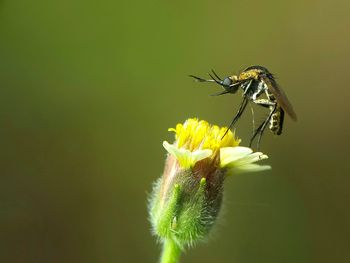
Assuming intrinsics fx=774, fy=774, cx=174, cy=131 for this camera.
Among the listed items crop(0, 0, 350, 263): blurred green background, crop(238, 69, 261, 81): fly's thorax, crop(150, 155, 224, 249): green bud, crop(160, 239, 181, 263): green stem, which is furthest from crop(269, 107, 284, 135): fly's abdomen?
crop(0, 0, 350, 263): blurred green background

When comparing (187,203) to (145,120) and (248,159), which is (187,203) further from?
(145,120)

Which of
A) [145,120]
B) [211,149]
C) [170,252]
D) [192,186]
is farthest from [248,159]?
[145,120]

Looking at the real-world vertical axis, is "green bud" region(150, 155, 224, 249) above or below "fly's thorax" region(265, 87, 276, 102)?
below

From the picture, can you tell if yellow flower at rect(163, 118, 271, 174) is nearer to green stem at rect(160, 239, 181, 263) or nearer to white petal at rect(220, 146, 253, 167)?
white petal at rect(220, 146, 253, 167)

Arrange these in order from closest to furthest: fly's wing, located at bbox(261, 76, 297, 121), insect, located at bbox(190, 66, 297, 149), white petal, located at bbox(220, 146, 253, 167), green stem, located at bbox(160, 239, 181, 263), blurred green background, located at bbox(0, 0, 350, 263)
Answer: green stem, located at bbox(160, 239, 181, 263) < white petal, located at bbox(220, 146, 253, 167) < fly's wing, located at bbox(261, 76, 297, 121) < insect, located at bbox(190, 66, 297, 149) < blurred green background, located at bbox(0, 0, 350, 263)

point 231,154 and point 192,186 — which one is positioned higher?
point 231,154

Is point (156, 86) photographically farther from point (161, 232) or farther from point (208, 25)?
point (161, 232)
